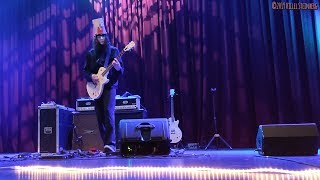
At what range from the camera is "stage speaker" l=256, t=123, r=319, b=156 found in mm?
3582

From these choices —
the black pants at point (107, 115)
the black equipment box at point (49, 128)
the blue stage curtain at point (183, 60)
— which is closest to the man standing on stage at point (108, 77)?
the black pants at point (107, 115)

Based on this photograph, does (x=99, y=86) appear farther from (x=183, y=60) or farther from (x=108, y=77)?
(x=183, y=60)

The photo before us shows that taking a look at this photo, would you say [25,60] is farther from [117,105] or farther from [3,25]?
[117,105]

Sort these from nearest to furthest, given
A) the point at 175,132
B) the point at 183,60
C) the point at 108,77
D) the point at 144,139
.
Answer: the point at 144,139 < the point at 108,77 < the point at 175,132 < the point at 183,60

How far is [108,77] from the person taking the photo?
13.9 ft

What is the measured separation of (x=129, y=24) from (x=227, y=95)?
72.1 inches

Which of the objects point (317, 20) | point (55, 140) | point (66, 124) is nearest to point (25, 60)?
point (66, 124)

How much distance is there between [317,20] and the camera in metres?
6.04

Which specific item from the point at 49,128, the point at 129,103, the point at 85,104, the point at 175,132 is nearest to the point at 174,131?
the point at 175,132

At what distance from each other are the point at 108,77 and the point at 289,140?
1821 mm

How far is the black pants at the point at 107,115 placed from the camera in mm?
4098

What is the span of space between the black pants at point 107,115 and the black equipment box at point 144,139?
0.23 metres

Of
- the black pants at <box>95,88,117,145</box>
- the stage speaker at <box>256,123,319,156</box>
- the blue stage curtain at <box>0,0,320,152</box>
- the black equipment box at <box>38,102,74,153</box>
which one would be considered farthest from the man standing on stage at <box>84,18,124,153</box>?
the blue stage curtain at <box>0,0,320,152</box>

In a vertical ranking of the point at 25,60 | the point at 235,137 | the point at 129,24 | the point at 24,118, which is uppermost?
the point at 129,24
